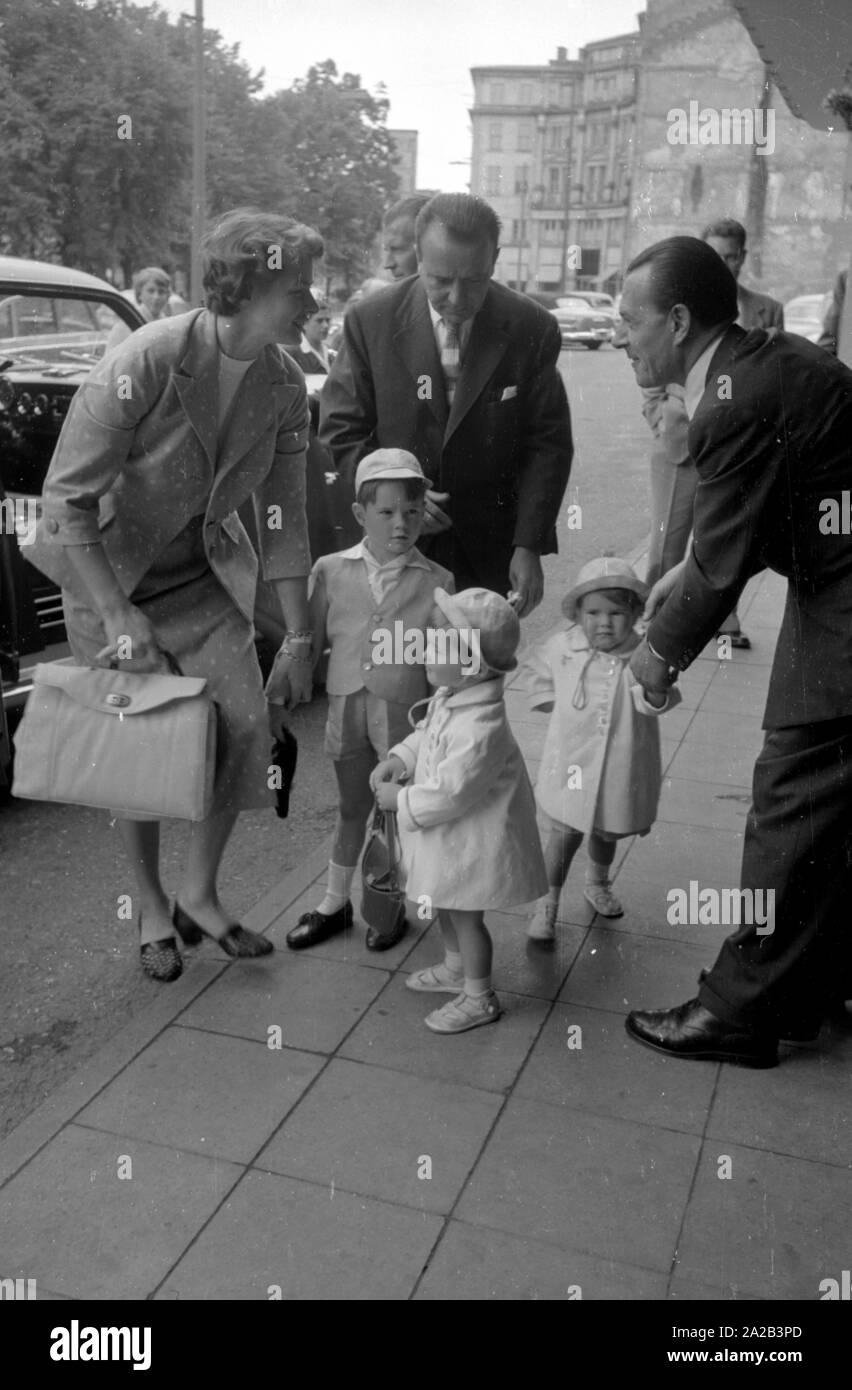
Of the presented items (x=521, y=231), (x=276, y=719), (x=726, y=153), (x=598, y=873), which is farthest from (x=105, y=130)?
(x=598, y=873)

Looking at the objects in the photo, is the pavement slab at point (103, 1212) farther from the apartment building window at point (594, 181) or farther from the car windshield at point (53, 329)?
the apartment building window at point (594, 181)

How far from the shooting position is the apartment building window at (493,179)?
3.92m

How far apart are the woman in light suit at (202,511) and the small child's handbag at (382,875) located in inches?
12.8

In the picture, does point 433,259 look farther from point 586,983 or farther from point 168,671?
point 586,983

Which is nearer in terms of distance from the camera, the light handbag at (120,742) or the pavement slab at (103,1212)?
the pavement slab at (103,1212)

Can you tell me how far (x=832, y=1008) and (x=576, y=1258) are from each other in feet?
4.02

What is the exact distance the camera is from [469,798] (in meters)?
3.12

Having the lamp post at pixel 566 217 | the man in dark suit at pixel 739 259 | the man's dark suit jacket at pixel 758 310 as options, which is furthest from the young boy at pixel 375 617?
the man's dark suit jacket at pixel 758 310

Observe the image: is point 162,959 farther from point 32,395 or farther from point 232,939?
point 32,395

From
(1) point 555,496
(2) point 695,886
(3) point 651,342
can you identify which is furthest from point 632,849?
(3) point 651,342

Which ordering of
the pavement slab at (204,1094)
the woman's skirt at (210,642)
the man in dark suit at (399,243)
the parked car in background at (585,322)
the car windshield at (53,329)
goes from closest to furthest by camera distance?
the pavement slab at (204,1094) < the woman's skirt at (210,642) < the man in dark suit at (399,243) < the car windshield at (53,329) < the parked car in background at (585,322)

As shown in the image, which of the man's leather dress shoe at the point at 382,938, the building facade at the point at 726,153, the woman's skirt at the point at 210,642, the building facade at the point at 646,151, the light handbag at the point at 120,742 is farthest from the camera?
the building facade at the point at 726,153

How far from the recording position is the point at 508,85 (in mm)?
4652
